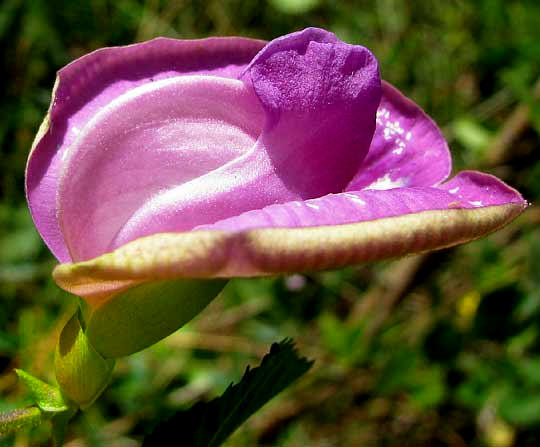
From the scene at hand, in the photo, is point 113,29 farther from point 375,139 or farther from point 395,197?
point 395,197

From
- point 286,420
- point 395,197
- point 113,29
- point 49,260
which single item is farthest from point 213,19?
point 395,197

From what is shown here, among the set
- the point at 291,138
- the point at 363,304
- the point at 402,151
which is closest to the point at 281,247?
the point at 291,138

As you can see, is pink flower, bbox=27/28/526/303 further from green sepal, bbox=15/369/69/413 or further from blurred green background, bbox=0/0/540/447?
blurred green background, bbox=0/0/540/447

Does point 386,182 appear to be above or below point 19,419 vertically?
above

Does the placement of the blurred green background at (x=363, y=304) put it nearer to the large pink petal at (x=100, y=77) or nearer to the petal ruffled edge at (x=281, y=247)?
the large pink petal at (x=100, y=77)

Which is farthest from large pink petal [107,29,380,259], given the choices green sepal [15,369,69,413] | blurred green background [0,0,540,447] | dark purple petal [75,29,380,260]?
blurred green background [0,0,540,447]

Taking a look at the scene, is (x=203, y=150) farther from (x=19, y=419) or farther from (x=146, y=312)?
(x=19, y=419)
